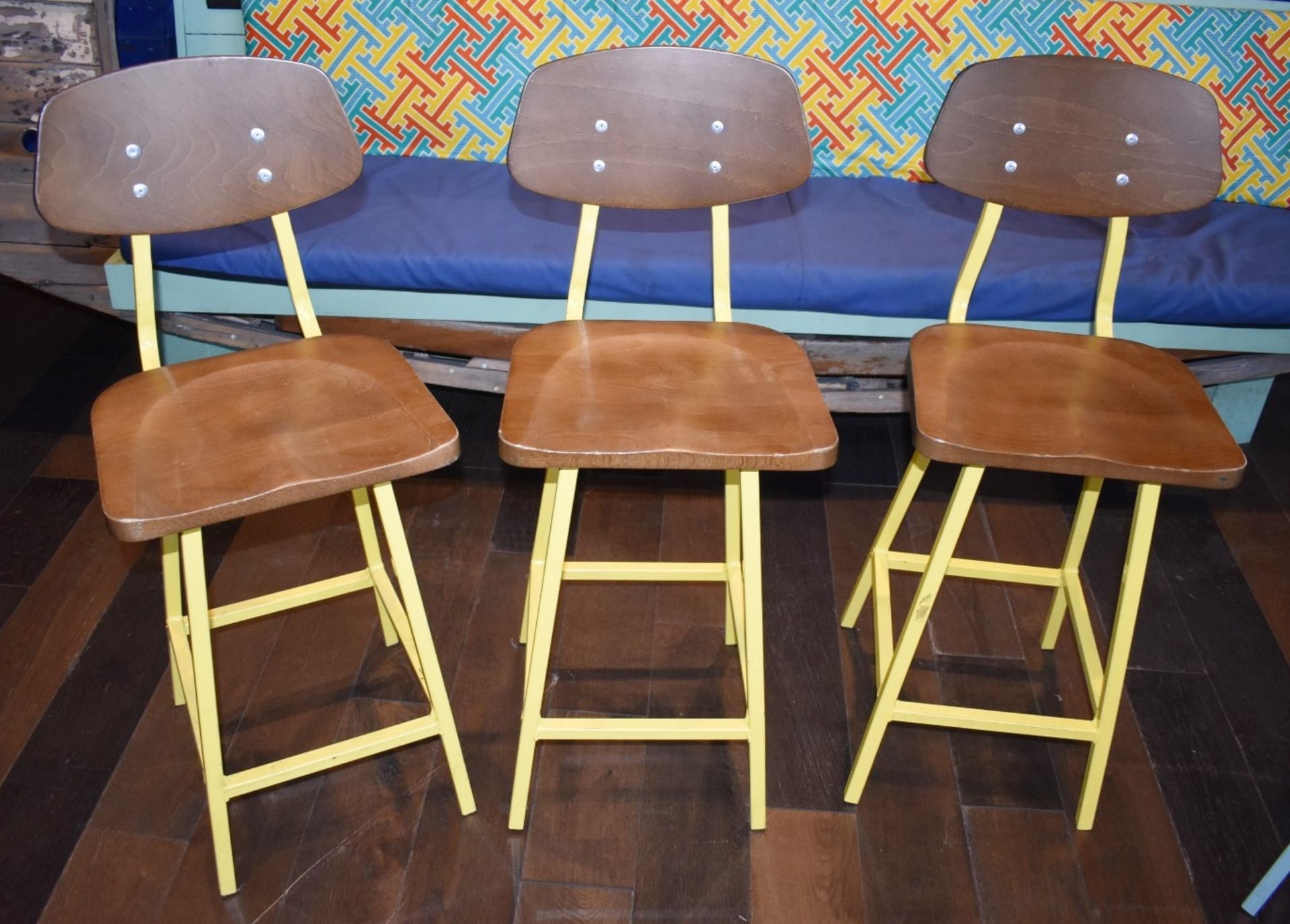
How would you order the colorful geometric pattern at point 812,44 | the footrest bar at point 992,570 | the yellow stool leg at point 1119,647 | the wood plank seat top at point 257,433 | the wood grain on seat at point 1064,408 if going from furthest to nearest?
the colorful geometric pattern at point 812,44 < the footrest bar at point 992,570 < the yellow stool leg at point 1119,647 < the wood grain on seat at point 1064,408 < the wood plank seat top at point 257,433

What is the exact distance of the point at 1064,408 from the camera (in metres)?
1.58

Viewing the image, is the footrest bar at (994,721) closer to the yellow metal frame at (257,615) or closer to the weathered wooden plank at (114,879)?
the yellow metal frame at (257,615)

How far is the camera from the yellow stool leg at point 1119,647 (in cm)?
160

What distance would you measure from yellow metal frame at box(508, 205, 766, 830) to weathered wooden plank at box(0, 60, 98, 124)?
1.52 metres

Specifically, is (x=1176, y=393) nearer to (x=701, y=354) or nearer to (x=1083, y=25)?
(x=701, y=354)

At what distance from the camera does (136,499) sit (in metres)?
1.33

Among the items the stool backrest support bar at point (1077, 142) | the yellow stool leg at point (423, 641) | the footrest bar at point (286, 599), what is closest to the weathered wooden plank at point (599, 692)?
the yellow stool leg at point (423, 641)

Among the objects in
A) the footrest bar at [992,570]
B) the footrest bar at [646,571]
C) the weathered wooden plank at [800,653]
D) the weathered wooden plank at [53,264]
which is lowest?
the weathered wooden plank at [800,653]

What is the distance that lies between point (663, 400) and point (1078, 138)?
75 cm

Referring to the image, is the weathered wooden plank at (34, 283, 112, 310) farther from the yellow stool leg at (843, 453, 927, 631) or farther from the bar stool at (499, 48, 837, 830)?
the yellow stool leg at (843, 453, 927, 631)

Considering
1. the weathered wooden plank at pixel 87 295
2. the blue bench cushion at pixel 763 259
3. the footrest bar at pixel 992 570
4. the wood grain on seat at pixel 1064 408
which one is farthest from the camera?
the weathered wooden plank at pixel 87 295

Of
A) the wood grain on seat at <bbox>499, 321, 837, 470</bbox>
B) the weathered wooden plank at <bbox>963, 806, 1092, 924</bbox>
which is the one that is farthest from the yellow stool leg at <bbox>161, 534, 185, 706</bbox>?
the weathered wooden plank at <bbox>963, 806, 1092, 924</bbox>

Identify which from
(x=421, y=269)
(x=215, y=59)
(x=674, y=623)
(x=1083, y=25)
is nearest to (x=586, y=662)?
(x=674, y=623)

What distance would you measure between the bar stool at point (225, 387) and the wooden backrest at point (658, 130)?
28cm
